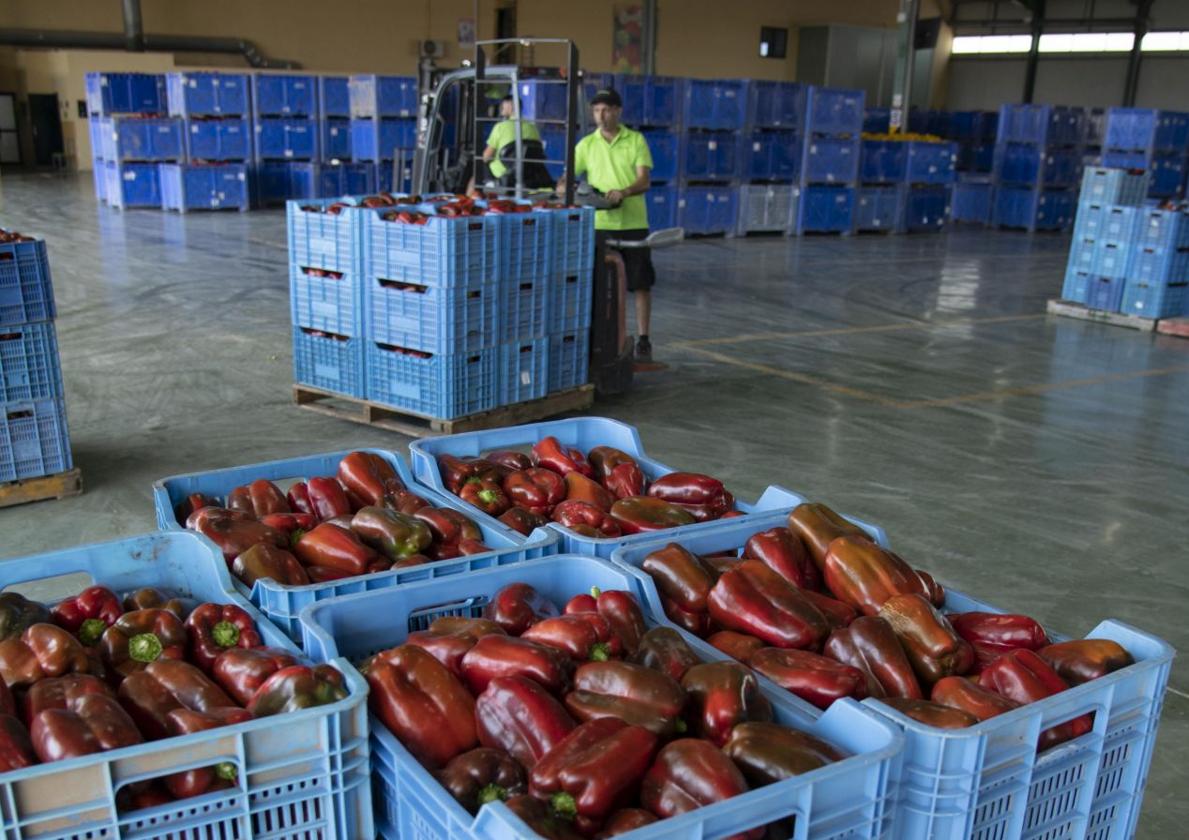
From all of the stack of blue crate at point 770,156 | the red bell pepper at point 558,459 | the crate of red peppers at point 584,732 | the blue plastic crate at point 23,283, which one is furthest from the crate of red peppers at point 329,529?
the stack of blue crate at point 770,156

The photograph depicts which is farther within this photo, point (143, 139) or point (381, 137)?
point (381, 137)

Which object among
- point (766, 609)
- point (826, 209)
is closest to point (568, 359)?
point (766, 609)

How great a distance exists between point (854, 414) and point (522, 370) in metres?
2.38

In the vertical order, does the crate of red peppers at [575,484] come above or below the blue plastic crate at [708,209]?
above

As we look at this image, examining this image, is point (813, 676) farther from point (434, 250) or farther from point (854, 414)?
point (854, 414)

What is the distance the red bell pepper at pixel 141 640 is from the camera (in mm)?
2156

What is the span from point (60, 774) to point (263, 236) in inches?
609

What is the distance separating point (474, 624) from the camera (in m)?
2.24

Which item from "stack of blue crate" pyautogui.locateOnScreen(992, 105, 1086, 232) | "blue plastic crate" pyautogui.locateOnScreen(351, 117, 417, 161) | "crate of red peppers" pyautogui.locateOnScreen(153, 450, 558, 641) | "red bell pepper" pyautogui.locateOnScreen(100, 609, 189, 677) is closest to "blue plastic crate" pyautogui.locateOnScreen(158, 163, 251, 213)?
"blue plastic crate" pyautogui.locateOnScreen(351, 117, 417, 161)

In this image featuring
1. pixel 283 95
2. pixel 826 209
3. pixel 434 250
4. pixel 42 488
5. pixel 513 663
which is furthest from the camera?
pixel 283 95

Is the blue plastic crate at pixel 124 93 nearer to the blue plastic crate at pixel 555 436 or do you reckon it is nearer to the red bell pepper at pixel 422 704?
the blue plastic crate at pixel 555 436

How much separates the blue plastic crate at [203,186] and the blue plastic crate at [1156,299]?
47.1 feet

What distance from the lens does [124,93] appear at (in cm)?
1936

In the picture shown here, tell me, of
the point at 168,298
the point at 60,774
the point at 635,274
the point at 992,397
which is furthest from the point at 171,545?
the point at 168,298
